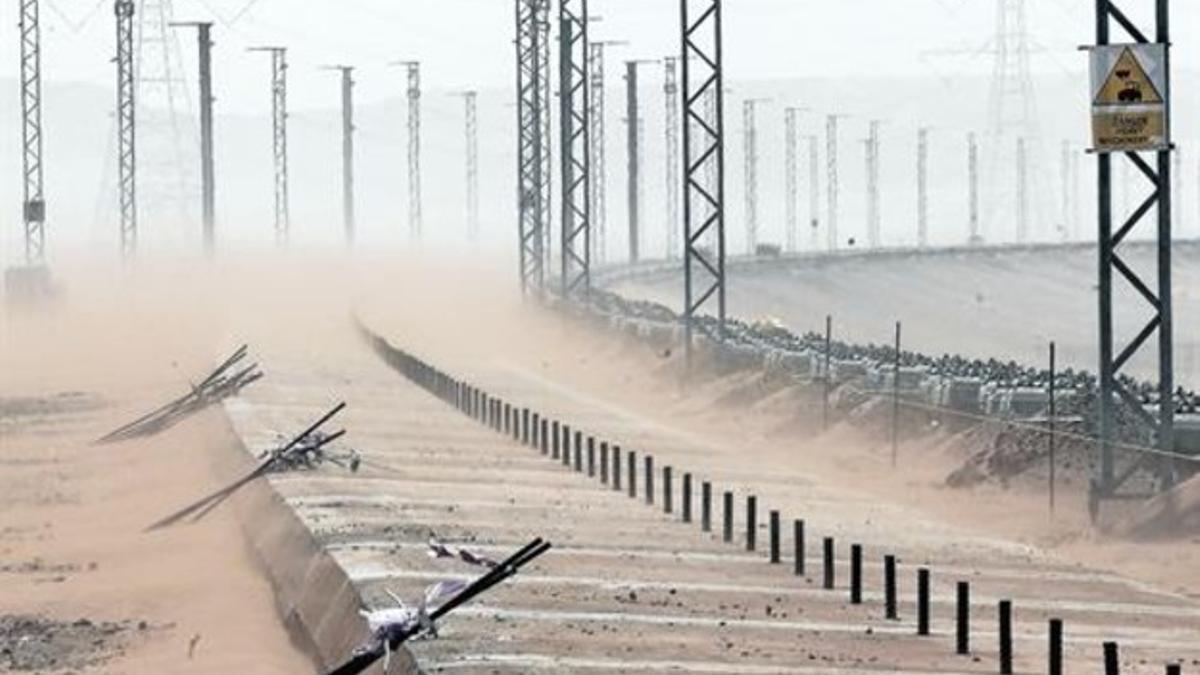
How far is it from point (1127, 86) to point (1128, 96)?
0.41 ft

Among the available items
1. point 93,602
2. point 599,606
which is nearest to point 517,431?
point 93,602

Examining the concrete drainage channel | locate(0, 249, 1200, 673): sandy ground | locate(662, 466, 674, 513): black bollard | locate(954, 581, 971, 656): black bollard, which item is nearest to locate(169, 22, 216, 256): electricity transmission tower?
locate(0, 249, 1200, 673): sandy ground

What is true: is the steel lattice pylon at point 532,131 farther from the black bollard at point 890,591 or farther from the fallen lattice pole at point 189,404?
the black bollard at point 890,591

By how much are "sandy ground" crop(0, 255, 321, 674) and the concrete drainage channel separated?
4284 mm

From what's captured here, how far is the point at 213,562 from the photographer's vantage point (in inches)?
1284

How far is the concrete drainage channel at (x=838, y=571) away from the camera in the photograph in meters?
23.7

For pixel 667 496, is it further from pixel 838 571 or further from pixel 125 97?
pixel 125 97

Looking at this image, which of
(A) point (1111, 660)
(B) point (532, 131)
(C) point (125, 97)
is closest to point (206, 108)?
(C) point (125, 97)

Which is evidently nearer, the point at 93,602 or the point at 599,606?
the point at 599,606

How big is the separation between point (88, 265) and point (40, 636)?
11950cm

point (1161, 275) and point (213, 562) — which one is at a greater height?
point (1161, 275)

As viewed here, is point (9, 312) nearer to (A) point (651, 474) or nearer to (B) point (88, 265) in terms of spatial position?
(B) point (88, 265)

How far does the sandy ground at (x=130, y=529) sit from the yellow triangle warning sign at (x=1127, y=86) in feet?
37.2

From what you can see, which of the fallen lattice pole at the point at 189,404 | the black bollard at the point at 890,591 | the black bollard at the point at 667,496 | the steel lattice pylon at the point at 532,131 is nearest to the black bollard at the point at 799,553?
the black bollard at the point at 890,591
